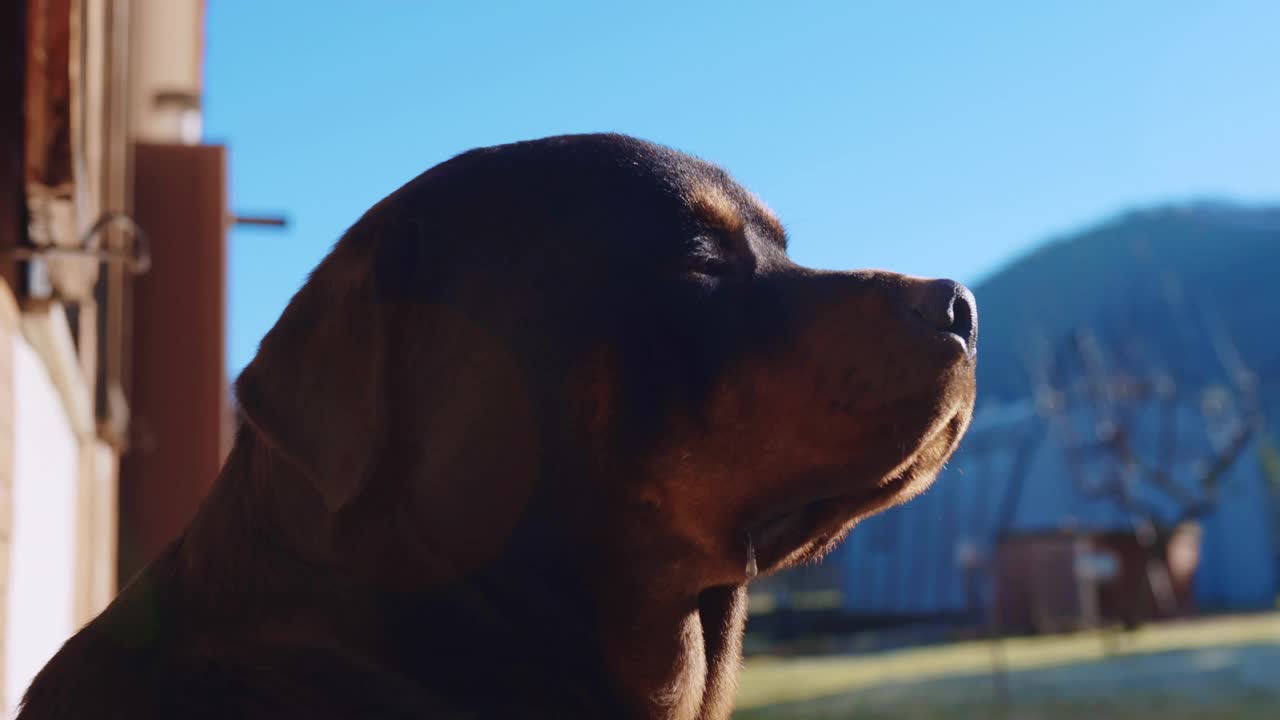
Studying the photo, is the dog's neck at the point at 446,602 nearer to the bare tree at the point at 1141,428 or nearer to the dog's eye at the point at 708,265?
the dog's eye at the point at 708,265

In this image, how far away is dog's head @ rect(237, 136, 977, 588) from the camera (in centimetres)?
200

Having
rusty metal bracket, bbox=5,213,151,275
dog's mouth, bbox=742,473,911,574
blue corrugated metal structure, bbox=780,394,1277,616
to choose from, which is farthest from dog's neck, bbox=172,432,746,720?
blue corrugated metal structure, bbox=780,394,1277,616

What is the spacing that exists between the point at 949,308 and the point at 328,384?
101 cm

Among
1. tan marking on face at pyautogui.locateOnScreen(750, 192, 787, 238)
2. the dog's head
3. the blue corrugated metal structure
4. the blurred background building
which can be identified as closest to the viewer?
the dog's head

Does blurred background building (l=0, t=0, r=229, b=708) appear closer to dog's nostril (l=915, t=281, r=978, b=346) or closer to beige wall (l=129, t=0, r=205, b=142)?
beige wall (l=129, t=0, r=205, b=142)

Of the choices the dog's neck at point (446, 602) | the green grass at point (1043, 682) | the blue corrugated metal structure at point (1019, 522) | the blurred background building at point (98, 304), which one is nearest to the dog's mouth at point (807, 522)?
the dog's neck at point (446, 602)

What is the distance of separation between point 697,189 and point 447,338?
1.69 feet

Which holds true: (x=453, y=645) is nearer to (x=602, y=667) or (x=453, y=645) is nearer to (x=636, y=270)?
(x=602, y=667)

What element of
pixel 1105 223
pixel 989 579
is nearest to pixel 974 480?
pixel 989 579

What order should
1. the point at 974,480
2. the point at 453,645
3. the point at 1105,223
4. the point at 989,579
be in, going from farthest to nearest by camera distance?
the point at 1105,223
the point at 974,480
the point at 989,579
the point at 453,645

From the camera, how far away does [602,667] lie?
2.03m

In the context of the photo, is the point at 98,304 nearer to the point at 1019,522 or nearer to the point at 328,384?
the point at 328,384

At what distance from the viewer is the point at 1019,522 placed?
28.5m

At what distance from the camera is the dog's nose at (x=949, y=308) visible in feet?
6.97
